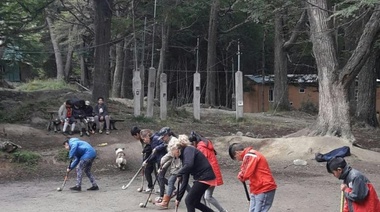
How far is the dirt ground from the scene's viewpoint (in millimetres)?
11023

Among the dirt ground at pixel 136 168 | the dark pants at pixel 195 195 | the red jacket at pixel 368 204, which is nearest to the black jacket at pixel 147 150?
the dirt ground at pixel 136 168

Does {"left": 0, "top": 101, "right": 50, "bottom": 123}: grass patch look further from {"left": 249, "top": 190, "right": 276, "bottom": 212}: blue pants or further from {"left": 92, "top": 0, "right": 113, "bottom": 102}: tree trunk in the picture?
{"left": 249, "top": 190, "right": 276, "bottom": 212}: blue pants

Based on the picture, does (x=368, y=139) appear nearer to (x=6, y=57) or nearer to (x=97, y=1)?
(x=97, y=1)

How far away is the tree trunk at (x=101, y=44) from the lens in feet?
77.0

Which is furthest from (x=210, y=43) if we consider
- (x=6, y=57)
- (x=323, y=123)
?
(x=323, y=123)

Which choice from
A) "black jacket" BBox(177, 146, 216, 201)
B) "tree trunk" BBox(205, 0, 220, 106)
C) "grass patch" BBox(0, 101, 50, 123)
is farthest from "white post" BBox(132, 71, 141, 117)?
"black jacket" BBox(177, 146, 216, 201)

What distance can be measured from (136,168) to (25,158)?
3.07 meters

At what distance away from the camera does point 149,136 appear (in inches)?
441

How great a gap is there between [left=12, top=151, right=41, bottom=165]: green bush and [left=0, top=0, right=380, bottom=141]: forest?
6621mm

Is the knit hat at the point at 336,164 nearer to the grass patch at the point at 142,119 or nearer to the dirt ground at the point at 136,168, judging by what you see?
the dirt ground at the point at 136,168

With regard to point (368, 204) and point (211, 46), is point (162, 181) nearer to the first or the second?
point (368, 204)

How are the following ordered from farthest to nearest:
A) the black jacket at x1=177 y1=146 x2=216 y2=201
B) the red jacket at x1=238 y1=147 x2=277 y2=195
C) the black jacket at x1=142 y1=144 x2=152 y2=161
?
the black jacket at x1=142 y1=144 x2=152 y2=161 → the black jacket at x1=177 y1=146 x2=216 y2=201 → the red jacket at x1=238 y1=147 x2=277 y2=195

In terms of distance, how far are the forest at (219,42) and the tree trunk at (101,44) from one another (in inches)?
1.7

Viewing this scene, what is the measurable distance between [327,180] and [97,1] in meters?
13.5
